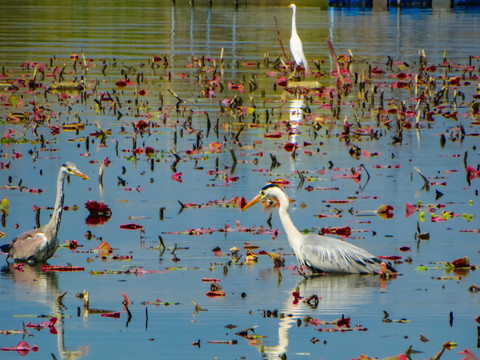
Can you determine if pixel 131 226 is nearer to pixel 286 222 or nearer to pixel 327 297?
pixel 286 222

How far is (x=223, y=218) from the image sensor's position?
11938 mm

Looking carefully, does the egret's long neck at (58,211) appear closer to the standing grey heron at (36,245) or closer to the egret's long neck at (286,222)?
the standing grey heron at (36,245)

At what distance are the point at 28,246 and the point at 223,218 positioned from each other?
268 centimetres

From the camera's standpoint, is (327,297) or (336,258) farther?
(336,258)

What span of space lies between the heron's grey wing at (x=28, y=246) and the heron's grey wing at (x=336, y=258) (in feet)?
8.29

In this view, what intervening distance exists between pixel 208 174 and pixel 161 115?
577 centimetres

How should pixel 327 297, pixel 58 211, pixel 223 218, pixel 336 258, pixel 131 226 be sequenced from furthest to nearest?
pixel 223 218 → pixel 131 226 → pixel 58 211 → pixel 336 258 → pixel 327 297

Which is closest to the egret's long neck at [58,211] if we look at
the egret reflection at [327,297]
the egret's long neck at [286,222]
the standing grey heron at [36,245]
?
the standing grey heron at [36,245]

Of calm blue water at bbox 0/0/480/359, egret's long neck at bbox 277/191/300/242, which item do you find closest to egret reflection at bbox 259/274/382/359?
calm blue water at bbox 0/0/480/359

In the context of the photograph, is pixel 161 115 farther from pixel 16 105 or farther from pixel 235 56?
pixel 235 56

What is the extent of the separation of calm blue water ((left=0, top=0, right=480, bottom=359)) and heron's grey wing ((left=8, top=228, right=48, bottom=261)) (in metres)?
0.23

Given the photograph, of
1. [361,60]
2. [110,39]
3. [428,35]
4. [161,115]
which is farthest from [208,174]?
[428,35]

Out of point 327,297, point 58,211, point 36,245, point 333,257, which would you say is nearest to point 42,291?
point 36,245

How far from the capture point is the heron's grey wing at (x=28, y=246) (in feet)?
32.7
